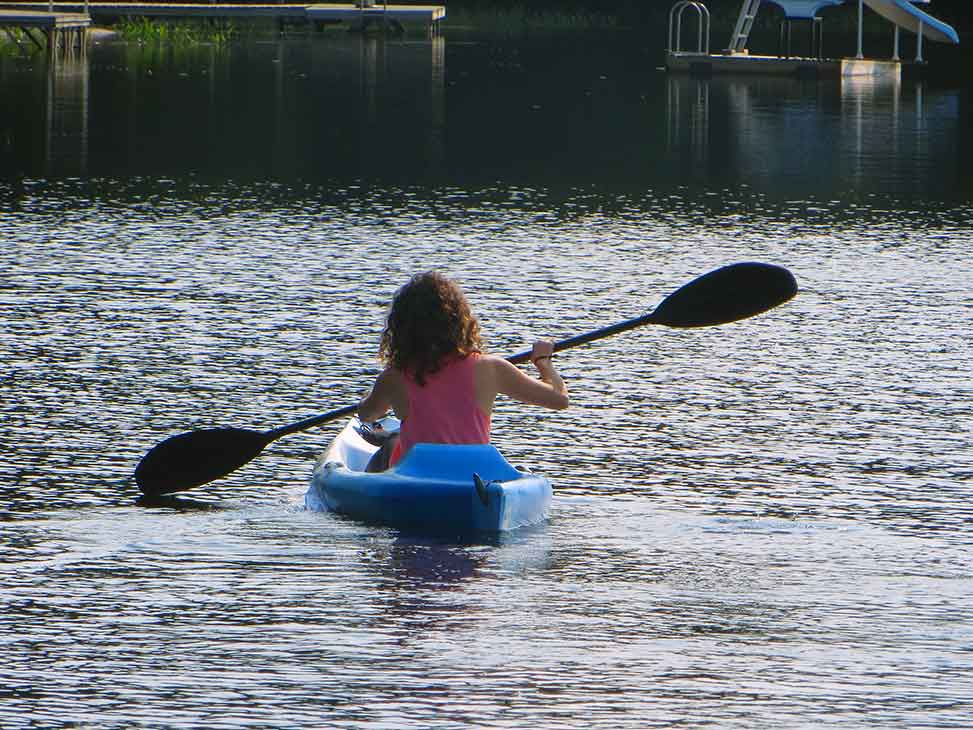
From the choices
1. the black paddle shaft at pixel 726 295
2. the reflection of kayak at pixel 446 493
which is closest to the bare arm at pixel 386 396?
the reflection of kayak at pixel 446 493

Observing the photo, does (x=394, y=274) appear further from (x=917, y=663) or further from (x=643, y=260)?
(x=917, y=663)

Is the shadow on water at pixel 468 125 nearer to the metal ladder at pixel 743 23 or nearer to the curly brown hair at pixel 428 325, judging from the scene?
the metal ladder at pixel 743 23

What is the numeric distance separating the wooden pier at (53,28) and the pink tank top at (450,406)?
110ft

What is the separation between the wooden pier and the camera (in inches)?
1571

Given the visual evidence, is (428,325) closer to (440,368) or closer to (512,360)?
(440,368)

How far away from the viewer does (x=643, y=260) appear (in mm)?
15289

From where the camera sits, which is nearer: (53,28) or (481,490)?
(481,490)

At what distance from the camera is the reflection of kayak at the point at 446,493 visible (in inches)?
288

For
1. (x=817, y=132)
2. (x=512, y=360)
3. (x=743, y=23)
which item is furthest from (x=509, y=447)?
(x=743, y=23)

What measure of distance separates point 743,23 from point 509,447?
111 feet

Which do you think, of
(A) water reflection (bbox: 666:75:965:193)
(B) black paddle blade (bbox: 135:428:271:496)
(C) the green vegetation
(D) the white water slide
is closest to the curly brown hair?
(B) black paddle blade (bbox: 135:428:271:496)

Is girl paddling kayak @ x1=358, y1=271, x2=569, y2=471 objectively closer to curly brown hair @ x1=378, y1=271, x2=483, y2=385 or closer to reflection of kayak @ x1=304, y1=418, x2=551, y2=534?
curly brown hair @ x1=378, y1=271, x2=483, y2=385

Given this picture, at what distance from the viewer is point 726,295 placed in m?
9.09

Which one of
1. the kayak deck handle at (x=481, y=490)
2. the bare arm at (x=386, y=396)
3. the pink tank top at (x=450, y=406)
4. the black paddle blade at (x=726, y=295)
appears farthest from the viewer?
the black paddle blade at (x=726, y=295)
